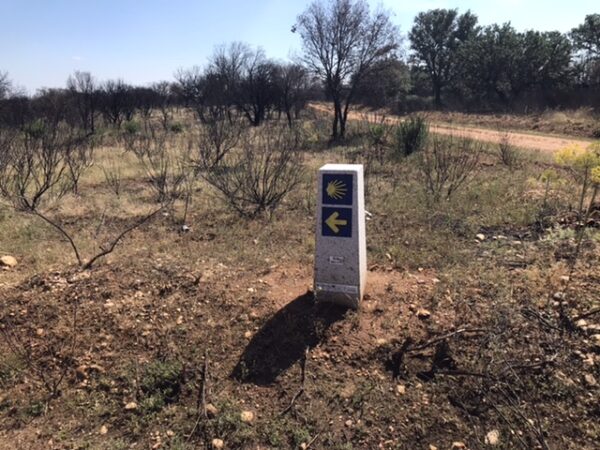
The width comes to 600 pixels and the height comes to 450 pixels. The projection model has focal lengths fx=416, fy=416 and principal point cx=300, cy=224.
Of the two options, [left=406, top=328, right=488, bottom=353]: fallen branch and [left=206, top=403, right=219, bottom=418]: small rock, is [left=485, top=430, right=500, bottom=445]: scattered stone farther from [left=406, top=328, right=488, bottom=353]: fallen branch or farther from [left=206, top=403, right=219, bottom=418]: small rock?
[left=206, top=403, right=219, bottom=418]: small rock

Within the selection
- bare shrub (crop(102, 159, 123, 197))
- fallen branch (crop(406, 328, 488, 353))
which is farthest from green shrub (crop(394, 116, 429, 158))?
fallen branch (crop(406, 328, 488, 353))

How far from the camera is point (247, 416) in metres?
2.35

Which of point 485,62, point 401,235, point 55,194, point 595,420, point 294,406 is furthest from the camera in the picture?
point 485,62

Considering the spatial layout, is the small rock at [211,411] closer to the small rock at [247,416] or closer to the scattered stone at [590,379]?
the small rock at [247,416]

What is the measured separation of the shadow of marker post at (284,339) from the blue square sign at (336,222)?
0.57 m

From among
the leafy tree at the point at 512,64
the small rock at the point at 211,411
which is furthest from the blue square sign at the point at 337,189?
the leafy tree at the point at 512,64

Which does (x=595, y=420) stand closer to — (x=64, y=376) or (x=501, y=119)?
(x=64, y=376)

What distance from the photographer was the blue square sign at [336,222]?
2891mm

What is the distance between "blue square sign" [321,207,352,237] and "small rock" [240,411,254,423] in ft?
4.14

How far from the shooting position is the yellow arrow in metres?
2.90

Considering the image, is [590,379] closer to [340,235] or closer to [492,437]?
[492,437]

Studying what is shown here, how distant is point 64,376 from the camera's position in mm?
2732

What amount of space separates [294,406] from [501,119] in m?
21.8

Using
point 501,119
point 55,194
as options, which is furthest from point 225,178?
point 501,119
